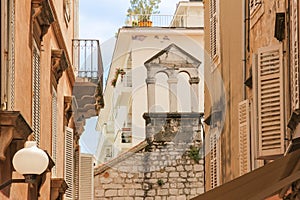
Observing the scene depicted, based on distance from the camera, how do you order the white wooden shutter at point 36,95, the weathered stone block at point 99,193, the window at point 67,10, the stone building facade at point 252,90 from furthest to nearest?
1. the weathered stone block at point 99,193
2. the window at point 67,10
3. the white wooden shutter at point 36,95
4. the stone building facade at point 252,90

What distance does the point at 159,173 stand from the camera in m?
30.3

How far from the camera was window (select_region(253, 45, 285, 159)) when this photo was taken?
1434cm

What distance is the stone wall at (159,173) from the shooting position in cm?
2998

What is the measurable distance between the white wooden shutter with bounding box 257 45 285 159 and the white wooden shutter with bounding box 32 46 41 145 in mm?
3030

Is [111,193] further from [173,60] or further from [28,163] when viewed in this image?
[28,163]

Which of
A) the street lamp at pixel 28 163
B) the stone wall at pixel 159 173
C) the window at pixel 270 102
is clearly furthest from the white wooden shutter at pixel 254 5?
the stone wall at pixel 159 173

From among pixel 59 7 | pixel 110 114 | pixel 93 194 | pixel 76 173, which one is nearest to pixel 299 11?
pixel 59 7

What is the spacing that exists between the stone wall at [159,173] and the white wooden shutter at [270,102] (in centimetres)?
1496

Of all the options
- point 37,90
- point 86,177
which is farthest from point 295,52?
point 86,177

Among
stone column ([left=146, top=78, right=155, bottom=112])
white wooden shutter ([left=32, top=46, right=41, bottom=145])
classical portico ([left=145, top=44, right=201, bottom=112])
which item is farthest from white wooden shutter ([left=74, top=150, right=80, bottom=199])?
white wooden shutter ([left=32, top=46, right=41, bottom=145])

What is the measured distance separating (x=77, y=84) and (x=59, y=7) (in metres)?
3.98

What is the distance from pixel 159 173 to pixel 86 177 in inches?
140

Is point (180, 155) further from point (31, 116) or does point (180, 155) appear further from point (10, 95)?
point (10, 95)

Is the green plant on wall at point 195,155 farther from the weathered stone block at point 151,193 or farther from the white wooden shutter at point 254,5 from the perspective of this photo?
the white wooden shutter at point 254,5
